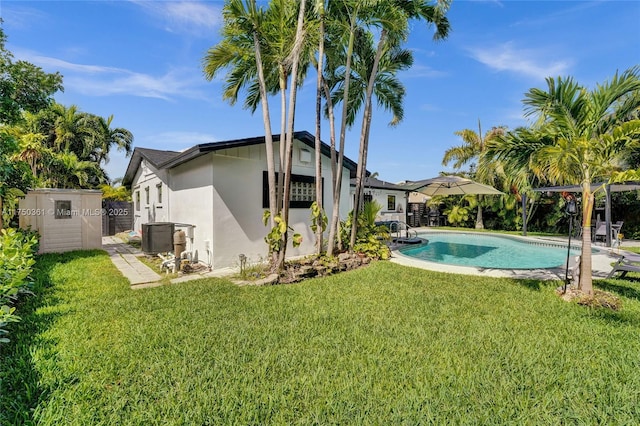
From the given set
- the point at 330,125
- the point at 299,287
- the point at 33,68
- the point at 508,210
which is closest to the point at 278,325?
the point at 299,287

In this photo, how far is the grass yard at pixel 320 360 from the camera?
2.69m

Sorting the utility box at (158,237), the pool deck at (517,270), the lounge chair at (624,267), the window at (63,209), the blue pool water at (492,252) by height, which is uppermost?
the window at (63,209)

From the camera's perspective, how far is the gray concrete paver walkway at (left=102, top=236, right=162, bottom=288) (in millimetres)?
7320

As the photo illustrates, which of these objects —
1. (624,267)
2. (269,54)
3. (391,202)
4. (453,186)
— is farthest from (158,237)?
(391,202)

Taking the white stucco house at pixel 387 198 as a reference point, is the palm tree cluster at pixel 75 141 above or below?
above

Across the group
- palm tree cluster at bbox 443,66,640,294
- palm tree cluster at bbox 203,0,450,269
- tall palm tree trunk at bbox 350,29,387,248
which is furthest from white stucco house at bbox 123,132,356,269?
palm tree cluster at bbox 443,66,640,294

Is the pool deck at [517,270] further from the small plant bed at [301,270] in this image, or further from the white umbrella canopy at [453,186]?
the white umbrella canopy at [453,186]

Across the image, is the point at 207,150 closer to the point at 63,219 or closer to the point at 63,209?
the point at 63,209

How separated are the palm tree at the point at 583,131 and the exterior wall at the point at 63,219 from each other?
15.0 meters

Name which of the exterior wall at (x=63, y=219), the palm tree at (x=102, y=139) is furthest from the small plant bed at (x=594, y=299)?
the palm tree at (x=102, y=139)

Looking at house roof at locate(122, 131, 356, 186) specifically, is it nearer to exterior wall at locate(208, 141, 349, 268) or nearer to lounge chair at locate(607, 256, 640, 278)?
exterior wall at locate(208, 141, 349, 268)

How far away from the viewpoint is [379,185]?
65.3 feet

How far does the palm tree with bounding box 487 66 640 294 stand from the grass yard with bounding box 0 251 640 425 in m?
2.50

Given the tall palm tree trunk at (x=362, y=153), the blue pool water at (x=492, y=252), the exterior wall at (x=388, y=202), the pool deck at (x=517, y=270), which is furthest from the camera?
the exterior wall at (x=388, y=202)
